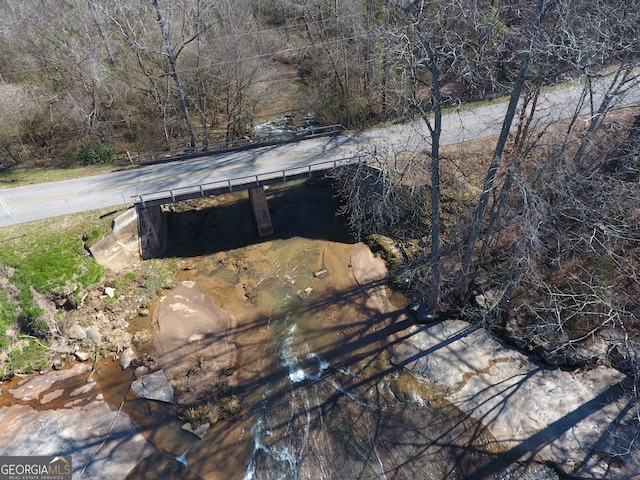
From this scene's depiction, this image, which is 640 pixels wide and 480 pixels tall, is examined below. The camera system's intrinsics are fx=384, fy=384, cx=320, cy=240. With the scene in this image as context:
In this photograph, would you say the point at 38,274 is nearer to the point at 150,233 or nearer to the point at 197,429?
the point at 150,233

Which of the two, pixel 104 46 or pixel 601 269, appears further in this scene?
pixel 104 46

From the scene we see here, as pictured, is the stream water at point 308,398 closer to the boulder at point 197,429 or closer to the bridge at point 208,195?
the boulder at point 197,429

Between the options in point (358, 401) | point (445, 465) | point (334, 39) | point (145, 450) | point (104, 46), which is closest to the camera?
point (445, 465)

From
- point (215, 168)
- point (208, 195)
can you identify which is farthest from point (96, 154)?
point (208, 195)

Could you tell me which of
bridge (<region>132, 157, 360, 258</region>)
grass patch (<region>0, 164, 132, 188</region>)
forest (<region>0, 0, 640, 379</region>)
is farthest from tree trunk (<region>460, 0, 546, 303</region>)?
grass patch (<region>0, 164, 132, 188</region>)

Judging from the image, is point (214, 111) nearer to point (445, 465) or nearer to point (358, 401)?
point (358, 401)

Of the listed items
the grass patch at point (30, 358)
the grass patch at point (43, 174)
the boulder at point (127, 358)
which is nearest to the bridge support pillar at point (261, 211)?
the boulder at point (127, 358)

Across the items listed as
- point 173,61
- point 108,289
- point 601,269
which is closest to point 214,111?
point 173,61
